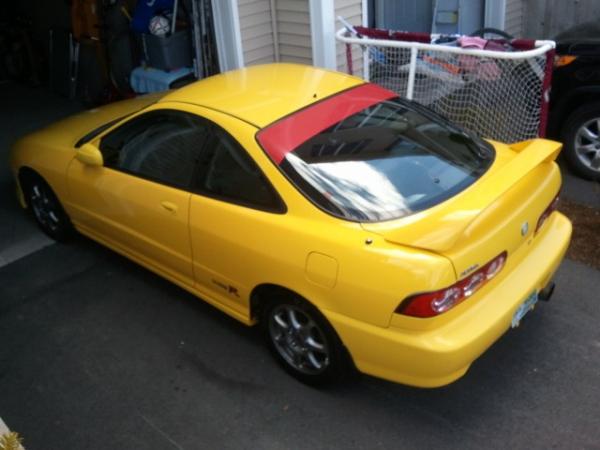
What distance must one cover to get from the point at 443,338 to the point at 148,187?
2101 millimetres

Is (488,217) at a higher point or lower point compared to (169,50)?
lower

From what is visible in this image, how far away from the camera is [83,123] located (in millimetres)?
5223

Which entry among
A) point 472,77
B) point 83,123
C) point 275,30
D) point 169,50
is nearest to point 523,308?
point 472,77

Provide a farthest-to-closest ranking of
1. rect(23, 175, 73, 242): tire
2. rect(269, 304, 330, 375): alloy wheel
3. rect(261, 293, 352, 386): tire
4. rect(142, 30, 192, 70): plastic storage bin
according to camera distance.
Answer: rect(142, 30, 192, 70): plastic storage bin, rect(23, 175, 73, 242): tire, rect(269, 304, 330, 375): alloy wheel, rect(261, 293, 352, 386): tire

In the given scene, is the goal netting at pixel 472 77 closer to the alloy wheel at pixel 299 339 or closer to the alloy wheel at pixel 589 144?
the alloy wheel at pixel 589 144

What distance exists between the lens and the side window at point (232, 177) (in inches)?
135

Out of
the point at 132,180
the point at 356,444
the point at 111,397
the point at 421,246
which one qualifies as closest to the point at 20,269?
the point at 132,180

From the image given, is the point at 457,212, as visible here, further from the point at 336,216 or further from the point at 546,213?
the point at 546,213

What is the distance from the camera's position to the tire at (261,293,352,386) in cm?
337

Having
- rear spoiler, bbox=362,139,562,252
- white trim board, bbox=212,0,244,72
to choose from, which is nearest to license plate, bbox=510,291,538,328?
rear spoiler, bbox=362,139,562,252

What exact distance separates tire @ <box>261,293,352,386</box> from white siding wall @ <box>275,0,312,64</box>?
3.83 meters

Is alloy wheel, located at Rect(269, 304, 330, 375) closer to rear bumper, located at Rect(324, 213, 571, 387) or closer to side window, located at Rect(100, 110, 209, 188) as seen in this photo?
rear bumper, located at Rect(324, 213, 571, 387)

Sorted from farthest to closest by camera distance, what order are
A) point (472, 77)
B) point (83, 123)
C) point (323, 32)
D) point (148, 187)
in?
point (323, 32)
point (472, 77)
point (83, 123)
point (148, 187)

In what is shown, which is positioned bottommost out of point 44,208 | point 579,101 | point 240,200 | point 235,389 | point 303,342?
point 235,389
